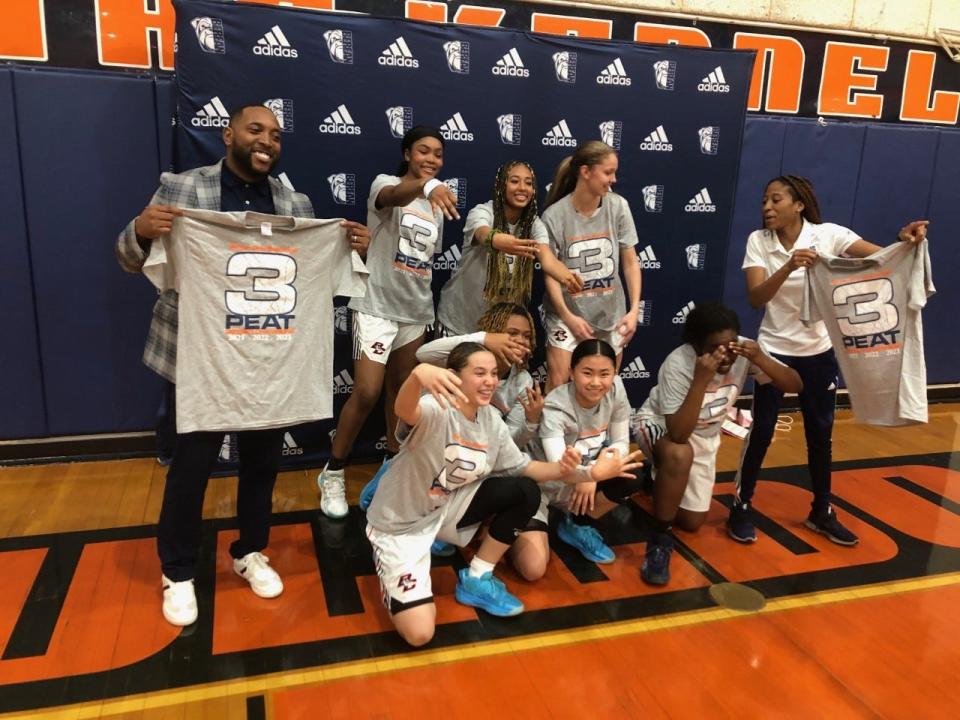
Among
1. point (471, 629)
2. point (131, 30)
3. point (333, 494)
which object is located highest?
point (131, 30)

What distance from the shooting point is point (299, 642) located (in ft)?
8.89

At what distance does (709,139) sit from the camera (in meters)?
4.71

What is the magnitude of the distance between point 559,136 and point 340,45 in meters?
1.37

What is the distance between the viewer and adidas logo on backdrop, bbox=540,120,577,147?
4406mm

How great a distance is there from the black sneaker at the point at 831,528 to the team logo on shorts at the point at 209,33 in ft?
12.7

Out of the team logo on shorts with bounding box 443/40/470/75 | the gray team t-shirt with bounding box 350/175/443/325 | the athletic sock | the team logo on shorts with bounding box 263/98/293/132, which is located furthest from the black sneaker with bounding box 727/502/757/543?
the team logo on shorts with bounding box 263/98/293/132

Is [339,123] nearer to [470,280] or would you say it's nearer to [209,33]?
[209,33]

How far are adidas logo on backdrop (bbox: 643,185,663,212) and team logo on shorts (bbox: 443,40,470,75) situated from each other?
53.8 inches

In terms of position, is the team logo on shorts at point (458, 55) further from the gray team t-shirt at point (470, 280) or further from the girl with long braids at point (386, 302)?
the gray team t-shirt at point (470, 280)

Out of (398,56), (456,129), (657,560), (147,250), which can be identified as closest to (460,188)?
(456,129)

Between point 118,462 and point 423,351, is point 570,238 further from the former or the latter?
point 118,462

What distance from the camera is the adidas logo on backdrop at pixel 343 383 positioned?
435 centimetres

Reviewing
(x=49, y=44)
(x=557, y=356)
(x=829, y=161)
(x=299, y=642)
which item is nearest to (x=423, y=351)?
(x=557, y=356)

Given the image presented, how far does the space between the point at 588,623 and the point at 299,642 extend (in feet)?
3.68
